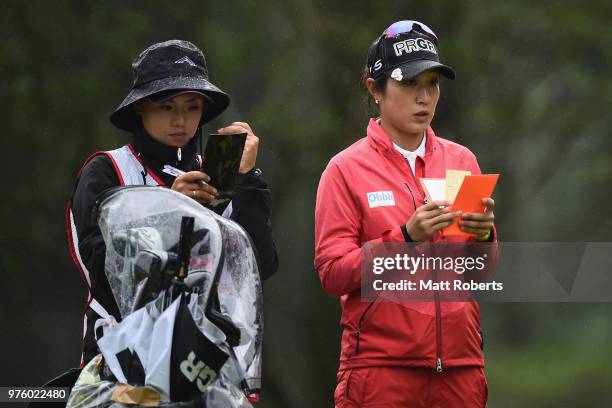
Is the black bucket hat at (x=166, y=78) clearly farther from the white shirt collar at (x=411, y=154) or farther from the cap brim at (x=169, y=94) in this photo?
the white shirt collar at (x=411, y=154)

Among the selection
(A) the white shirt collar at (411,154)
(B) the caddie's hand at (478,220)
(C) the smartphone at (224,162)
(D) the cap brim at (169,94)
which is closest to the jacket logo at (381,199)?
(A) the white shirt collar at (411,154)

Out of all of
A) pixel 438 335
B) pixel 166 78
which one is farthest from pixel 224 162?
pixel 438 335

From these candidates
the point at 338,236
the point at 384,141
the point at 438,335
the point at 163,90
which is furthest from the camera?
the point at 384,141

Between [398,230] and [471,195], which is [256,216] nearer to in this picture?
[398,230]

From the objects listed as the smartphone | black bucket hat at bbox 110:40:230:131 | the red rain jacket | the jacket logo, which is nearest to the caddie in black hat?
black bucket hat at bbox 110:40:230:131

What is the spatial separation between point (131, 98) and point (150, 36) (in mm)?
2662

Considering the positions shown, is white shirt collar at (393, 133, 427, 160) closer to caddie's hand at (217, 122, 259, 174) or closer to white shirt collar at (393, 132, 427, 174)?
white shirt collar at (393, 132, 427, 174)

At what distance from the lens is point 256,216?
3.91 meters

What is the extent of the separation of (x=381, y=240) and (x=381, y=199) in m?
0.17

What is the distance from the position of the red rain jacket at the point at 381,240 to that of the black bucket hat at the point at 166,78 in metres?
0.56

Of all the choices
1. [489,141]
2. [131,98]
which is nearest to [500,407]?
[489,141]

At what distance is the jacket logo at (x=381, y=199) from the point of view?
4.05 m

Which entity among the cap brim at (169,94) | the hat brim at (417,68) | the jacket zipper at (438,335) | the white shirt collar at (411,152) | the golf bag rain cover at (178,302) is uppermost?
the hat brim at (417,68)

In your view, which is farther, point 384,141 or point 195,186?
point 384,141
